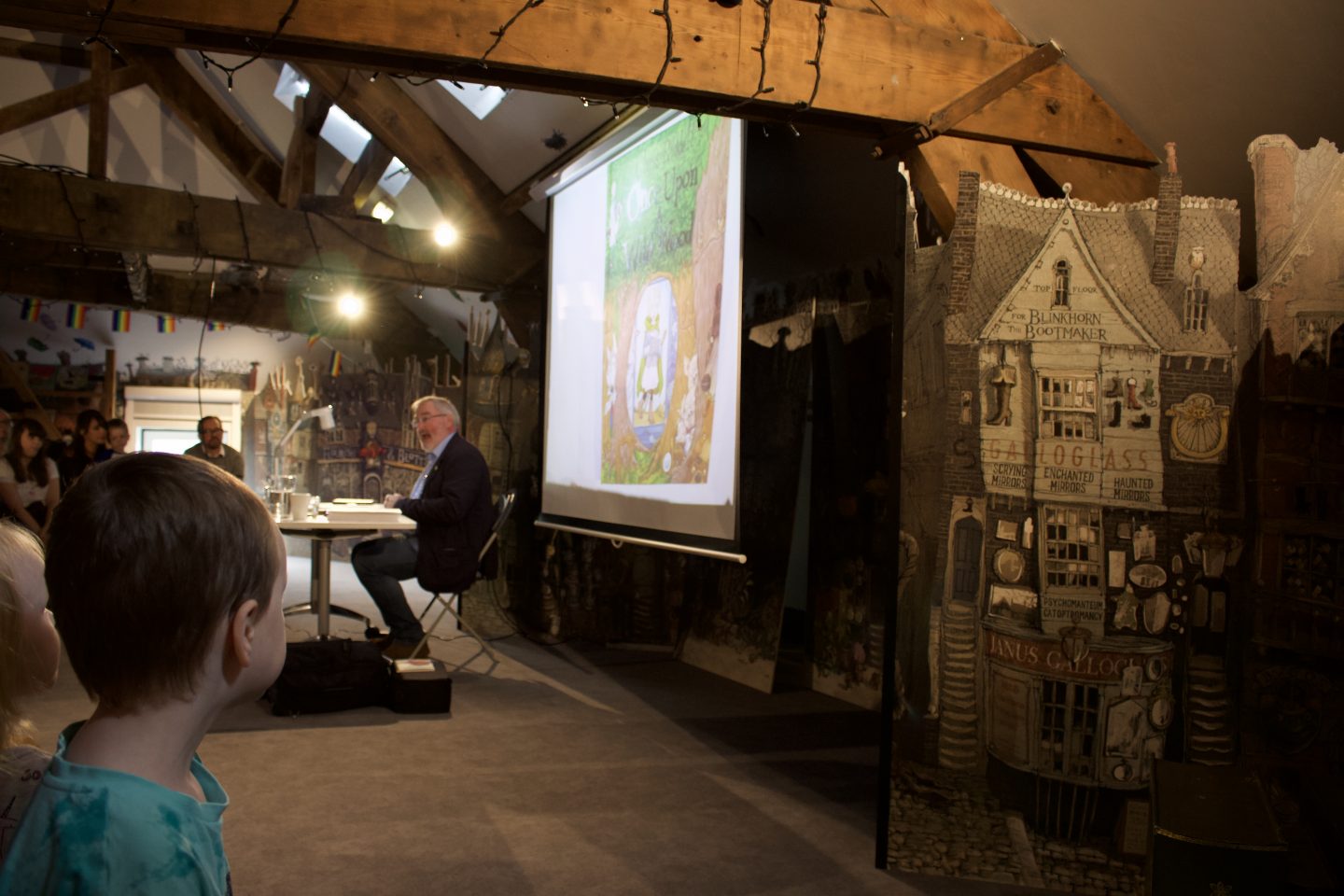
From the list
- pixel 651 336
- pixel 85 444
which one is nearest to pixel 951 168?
pixel 651 336

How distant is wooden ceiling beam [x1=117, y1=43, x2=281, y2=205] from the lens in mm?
7262

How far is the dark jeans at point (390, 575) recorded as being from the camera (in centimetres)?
515

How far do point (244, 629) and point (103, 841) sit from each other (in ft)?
0.62

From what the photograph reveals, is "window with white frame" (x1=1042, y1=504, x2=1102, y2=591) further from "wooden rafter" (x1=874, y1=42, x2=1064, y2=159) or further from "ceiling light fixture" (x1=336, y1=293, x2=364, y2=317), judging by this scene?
"ceiling light fixture" (x1=336, y1=293, x2=364, y2=317)

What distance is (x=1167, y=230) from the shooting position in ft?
8.87

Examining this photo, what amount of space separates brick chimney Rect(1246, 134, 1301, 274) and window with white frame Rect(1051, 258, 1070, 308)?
0.47 m

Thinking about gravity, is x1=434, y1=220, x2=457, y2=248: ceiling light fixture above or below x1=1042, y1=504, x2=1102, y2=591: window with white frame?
above

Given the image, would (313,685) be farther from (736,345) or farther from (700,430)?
(736,345)

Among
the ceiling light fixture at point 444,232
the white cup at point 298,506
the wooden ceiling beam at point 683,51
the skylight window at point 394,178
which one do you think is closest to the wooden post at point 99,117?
the skylight window at point 394,178

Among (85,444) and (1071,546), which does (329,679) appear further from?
(85,444)

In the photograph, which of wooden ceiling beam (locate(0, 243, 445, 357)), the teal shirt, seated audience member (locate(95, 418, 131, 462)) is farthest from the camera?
wooden ceiling beam (locate(0, 243, 445, 357))

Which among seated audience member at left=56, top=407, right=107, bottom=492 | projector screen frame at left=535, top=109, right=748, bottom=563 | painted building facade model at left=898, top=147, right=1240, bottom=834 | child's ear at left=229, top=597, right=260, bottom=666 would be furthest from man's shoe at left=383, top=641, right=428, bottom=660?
child's ear at left=229, top=597, right=260, bottom=666

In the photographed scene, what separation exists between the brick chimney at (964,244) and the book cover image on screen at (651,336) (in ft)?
3.41

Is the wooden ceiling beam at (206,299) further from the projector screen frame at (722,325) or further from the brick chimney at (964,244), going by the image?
the brick chimney at (964,244)
